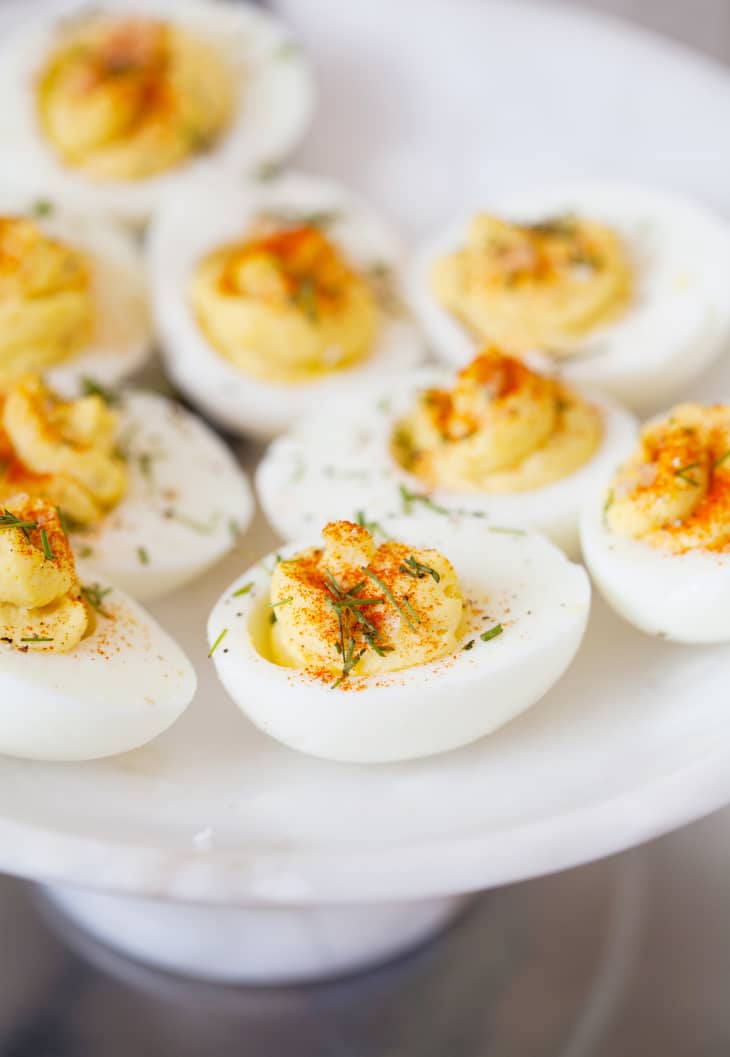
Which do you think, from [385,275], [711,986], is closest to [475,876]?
[711,986]

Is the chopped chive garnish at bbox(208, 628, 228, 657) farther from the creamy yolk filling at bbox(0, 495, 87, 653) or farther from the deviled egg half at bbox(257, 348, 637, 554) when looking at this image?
the deviled egg half at bbox(257, 348, 637, 554)

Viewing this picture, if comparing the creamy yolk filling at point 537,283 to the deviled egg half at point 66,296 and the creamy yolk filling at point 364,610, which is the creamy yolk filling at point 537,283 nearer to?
the deviled egg half at point 66,296

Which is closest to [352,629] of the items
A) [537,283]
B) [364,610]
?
[364,610]

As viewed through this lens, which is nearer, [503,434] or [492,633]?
[492,633]

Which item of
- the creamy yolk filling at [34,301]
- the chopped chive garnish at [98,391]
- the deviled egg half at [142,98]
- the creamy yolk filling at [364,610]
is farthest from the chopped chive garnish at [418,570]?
the deviled egg half at [142,98]

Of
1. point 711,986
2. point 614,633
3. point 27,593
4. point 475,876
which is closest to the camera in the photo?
point 475,876

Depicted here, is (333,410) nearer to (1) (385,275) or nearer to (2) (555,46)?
(1) (385,275)

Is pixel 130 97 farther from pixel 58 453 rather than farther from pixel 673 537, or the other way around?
pixel 673 537
